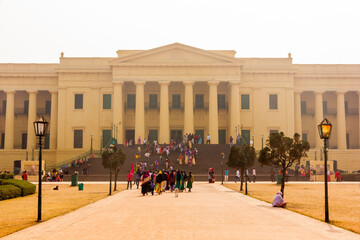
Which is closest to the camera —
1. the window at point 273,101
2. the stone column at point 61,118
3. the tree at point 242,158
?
the tree at point 242,158

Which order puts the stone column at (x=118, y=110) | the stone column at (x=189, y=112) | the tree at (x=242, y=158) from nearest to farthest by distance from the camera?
the tree at (x=242, y=158)
the stone column at (x=189, y=112)
the stone column at (x=118, y=110)

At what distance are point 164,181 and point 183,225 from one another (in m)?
17.2

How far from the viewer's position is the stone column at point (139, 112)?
192 feet

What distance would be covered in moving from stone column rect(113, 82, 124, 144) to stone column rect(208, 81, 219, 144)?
11.2 meters

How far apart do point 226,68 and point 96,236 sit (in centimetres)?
4939

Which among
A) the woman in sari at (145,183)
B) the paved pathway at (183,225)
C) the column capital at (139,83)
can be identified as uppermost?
the column capital at (139,83)

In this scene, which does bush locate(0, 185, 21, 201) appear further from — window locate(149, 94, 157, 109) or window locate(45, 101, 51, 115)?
window locate(45, 101, 51, 115)

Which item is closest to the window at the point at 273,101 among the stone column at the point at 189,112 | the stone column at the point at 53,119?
the stone column at the point at 189,112

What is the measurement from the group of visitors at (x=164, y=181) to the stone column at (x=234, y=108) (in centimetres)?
2734

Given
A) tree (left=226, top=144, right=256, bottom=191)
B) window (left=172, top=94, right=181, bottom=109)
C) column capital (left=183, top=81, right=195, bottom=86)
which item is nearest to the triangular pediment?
column capital (left=183, top=81, right=195, bottom=86)

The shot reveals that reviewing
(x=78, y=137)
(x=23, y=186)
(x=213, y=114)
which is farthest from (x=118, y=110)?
(x=23, y=186)

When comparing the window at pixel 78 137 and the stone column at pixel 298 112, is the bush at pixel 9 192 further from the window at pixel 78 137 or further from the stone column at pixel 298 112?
the stone column at pixel 298 112

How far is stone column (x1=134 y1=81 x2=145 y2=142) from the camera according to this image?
58438mm

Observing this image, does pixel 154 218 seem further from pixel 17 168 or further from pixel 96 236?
pixel 17 168
